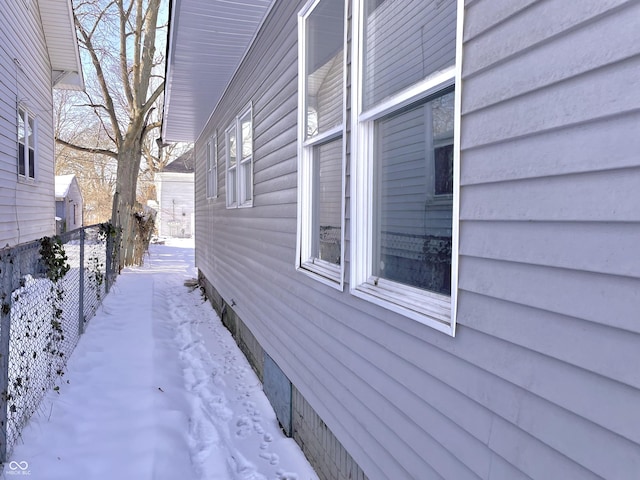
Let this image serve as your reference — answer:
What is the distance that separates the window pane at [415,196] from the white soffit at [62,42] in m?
10.6

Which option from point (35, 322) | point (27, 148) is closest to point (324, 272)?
point (35, 322)

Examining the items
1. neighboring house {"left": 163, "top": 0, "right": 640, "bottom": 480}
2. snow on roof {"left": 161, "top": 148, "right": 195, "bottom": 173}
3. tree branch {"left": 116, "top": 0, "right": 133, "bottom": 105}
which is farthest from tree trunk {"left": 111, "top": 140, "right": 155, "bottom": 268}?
snow on roof {"left": 161, "top": 148, "right": 195, "bottom": 173}

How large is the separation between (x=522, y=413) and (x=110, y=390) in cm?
366

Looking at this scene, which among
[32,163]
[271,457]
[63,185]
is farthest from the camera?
[63,185]

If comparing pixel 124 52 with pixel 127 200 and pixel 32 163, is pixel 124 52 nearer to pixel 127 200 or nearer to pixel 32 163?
pixel 127 200

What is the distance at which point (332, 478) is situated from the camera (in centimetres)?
302

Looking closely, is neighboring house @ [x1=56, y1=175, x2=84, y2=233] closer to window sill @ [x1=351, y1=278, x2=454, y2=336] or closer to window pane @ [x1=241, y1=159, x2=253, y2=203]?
window pane @ [x1=241, y1=159, x2=253, y2=203]

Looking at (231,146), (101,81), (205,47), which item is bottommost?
(231,146)

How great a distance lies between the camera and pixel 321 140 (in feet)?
10.7

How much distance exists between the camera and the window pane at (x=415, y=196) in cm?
191

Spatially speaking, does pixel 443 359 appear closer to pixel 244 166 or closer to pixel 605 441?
pixel 605 441

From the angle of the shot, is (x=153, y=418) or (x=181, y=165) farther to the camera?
(x=181, y=165)

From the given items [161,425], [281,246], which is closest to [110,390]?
[161,425]

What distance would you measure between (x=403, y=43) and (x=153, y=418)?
3.15 meters
